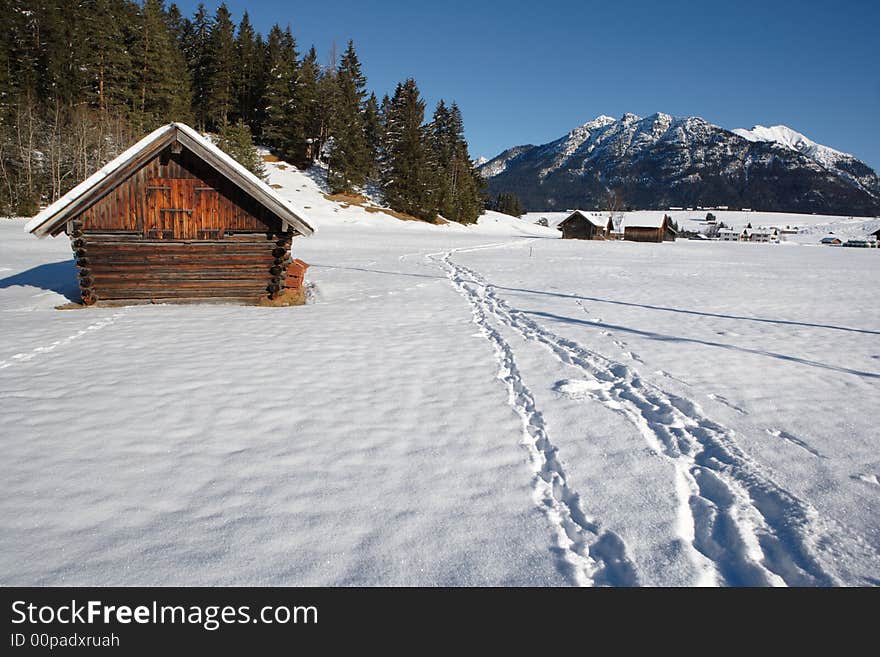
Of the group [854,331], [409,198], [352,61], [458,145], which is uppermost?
[352,61]

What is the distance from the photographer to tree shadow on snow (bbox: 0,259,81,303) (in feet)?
48.8

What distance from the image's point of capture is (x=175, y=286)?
42.8ft

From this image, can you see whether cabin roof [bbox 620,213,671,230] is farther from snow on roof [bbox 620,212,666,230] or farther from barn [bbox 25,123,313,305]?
barn [bbox 25,123,313,305]

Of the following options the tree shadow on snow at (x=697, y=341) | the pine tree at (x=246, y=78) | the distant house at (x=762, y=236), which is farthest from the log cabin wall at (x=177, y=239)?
the distant house at (x=762, y=236)

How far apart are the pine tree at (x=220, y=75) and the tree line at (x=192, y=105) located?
17 cm

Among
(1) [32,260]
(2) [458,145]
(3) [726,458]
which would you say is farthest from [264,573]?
(2) [458,145]

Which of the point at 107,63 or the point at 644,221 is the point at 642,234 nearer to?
the point at 644,221

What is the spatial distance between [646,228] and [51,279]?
74099 millimetres

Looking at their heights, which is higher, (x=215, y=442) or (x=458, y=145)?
(x=458, y=145)

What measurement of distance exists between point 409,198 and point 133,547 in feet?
197

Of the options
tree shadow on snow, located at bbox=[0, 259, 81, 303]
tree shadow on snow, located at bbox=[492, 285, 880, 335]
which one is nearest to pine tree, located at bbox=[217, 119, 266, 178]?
tree shadow on snow, located at bbox=[0, 259, 81, 303]

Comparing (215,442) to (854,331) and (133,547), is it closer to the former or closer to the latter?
(133,547)

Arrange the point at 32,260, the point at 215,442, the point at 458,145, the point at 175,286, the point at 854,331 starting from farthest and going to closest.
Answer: the point at 458,145
the point at 32,260
the point at 175,286
the point at 854,331
the point at 215,442

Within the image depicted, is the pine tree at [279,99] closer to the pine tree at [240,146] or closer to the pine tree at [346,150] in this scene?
the pine tree at [346,150]
